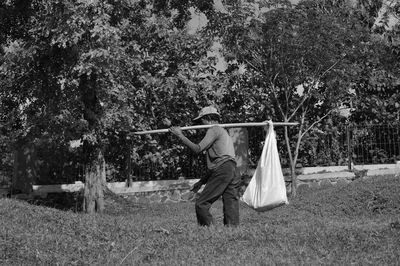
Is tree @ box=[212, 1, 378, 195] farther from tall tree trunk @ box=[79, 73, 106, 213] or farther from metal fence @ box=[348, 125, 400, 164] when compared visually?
tall tree trunk @ box=[79, 73, 106, 213]

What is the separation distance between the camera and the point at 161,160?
1428cm

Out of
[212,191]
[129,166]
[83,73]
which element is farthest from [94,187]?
[212,191]

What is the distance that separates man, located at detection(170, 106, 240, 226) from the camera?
7398 millimetres

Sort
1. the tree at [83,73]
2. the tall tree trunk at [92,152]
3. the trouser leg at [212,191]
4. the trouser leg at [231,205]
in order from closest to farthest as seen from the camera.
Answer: the trouser leg at [212,191] → the trouser leg at [231,205] → the tree at [83,73] → the tall tree trunk at [92,152]

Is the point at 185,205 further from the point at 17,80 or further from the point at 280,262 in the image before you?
the point at 280,262

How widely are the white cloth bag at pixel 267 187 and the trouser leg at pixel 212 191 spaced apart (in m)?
0.76

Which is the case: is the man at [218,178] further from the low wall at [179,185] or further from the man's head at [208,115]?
the low wall at [179,185]

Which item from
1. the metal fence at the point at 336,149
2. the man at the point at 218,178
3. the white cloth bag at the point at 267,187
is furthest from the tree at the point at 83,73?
the white cloth bag at the point at 267,187

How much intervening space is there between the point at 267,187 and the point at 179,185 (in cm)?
651

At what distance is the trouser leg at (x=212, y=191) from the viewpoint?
7.38m

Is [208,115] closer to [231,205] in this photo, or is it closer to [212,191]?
[212,191]

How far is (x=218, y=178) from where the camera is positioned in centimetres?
745

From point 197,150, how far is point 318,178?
8.38 meters

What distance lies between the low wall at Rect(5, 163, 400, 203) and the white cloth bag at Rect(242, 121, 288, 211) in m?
6.06
